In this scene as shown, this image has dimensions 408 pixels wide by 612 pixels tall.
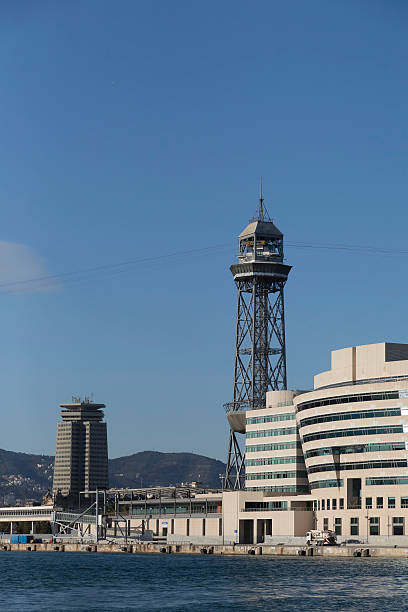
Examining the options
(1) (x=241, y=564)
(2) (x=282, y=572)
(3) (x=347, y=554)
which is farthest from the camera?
(3) (x=347, y=554)

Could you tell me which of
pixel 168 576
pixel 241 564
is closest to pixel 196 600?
pixel 168 576

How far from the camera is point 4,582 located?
150 meters

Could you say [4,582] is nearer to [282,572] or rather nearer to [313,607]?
[282,572]

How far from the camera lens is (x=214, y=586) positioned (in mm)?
136000

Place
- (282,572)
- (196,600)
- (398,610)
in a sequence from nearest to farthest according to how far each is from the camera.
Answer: (398,610), (196,600), (282,572)

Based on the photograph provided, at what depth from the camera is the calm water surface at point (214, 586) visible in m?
116

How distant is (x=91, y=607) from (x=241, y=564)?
68.5m

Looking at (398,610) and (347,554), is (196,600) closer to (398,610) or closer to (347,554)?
(398,610)

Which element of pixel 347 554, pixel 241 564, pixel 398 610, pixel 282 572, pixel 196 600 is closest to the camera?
pixel 398 610

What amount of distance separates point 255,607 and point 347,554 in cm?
8443

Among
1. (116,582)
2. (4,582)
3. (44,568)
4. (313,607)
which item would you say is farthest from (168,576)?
(313,607)

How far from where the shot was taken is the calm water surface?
379ft

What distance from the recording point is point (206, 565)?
17912 cm

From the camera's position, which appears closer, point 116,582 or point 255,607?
point 255,607
